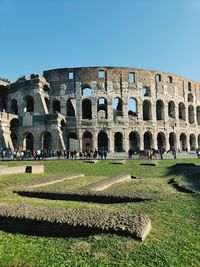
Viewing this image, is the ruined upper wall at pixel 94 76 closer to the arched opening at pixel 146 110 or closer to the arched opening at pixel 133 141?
the arched opening at pixel 146 110

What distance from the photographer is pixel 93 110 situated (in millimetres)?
36500

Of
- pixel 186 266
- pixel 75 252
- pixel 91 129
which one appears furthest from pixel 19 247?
pixel 91 129

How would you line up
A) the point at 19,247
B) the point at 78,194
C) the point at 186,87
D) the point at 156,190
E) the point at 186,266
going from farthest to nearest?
the point at 186,87
the point at 156,190
the point at 78,194
the point at 19,247
the point at 186,266

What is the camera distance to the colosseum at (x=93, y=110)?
34.4 m

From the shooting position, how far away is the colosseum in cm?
3438

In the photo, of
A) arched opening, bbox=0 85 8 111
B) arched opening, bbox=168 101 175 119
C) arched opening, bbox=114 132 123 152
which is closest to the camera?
arched opening, bbox=114 132 123 152

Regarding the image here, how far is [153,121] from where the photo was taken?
38.2 metres

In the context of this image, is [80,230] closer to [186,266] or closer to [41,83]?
[186,266]

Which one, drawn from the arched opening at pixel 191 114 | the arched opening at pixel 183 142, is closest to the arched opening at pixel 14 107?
the arched opening at pixel 183 142

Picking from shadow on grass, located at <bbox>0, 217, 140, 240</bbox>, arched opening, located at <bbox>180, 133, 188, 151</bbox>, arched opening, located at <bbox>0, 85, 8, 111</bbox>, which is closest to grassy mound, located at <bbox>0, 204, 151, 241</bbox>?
shadow on grass, located at <bbox>0, 217, 140, 240</bbox>

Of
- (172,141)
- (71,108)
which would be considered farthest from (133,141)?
(71,108)

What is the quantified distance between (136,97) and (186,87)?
9.46m

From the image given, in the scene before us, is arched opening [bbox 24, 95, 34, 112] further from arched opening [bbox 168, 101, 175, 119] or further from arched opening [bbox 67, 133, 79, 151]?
arched opening [bbox 168, 101, 175, 119]

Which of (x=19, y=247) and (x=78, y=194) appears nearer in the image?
(x=19, y=247)
